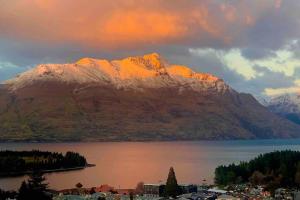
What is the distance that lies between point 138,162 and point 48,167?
34454 millimetres

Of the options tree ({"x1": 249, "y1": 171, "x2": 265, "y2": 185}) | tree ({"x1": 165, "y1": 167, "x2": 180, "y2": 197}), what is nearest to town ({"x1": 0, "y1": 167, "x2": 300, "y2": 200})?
tree ({"x1": 165, "y1": 167, "x2": 180, "y2": 197})

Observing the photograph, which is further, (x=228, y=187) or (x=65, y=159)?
(x=65, y=159)

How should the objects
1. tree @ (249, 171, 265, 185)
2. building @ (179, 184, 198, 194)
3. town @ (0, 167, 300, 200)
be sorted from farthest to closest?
tree @ (249, 171, 265, 185) < building @ (179, 184, 198, 194) < town @ (0, 167, 300, 200)

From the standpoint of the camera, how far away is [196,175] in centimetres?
12538

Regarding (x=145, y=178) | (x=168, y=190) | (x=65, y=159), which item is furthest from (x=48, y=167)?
(x=168, y=190)

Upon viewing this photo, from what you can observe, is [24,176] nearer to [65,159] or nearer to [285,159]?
[65,159]

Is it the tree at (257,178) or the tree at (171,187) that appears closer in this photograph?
the tree at (171,187)

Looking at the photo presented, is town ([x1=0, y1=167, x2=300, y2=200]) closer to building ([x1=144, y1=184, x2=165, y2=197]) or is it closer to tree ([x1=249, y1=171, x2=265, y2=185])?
building ([x1=144, y1=184, x2=165, y2=197])

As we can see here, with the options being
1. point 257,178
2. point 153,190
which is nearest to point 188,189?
point 153,190

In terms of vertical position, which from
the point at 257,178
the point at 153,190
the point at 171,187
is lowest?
the point at 153,190

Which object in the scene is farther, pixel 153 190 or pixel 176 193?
pixel 153 190

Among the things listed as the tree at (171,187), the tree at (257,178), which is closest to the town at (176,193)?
the tree at (171,187)

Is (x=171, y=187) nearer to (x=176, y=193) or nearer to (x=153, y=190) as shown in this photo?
(x=176, y=193)

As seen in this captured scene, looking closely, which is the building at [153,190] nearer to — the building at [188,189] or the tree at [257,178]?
the building at [188,189]
